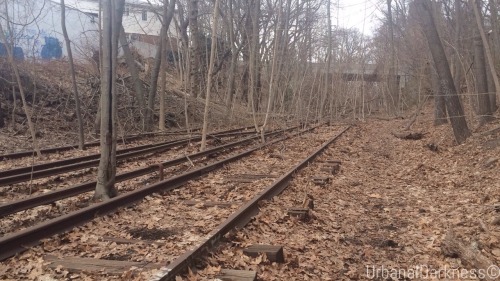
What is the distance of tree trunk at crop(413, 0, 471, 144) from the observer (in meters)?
16.2

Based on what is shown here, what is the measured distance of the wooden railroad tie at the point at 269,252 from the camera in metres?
5.43

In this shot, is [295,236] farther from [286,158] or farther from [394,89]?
[394,89]

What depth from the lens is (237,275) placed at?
477 cm

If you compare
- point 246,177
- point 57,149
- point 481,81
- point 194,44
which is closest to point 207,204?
point 246,177

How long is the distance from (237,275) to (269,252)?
2.53 feet

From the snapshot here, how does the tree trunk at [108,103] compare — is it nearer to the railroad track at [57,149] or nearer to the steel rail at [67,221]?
the steel rail at [67,221]

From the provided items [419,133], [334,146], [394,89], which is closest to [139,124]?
[334,146]

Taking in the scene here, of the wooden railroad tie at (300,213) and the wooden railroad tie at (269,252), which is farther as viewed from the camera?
the wooden railroad tie at (300,213)

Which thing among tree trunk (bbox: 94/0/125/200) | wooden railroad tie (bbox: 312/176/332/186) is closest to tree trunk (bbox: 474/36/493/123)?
wooden railroad tie (bbox: 312/176/332/186)

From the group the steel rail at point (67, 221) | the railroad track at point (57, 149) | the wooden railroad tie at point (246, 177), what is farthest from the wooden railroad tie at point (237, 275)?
the railroad track at point (57, 149)

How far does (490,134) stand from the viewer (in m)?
15.1

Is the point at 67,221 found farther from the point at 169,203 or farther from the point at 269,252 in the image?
the point at 269,252

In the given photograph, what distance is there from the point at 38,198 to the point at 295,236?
170 inches

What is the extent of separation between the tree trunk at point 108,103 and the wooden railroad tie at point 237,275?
4.20 meters
